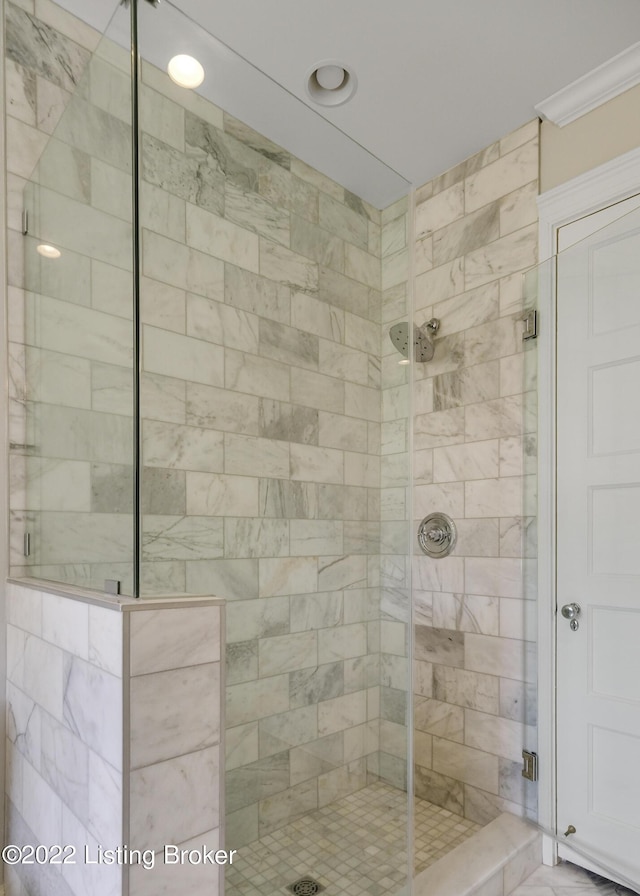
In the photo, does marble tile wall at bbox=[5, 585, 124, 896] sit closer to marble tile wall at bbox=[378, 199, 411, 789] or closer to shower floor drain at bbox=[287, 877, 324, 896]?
shower floor drain at bbox=[287, 877, 324, 896]

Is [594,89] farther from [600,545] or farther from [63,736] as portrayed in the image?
[63,736]

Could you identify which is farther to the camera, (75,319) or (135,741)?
(75,319)

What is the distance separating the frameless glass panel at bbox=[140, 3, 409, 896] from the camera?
1139 mm

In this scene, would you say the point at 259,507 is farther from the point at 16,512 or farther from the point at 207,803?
the point at 16,512

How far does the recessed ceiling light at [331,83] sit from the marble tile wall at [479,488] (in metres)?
0.61

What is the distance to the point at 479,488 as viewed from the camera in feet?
7.16

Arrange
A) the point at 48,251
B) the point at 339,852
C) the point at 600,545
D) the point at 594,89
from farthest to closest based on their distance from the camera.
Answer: the point at 594,89, the point at 600,545, the point at 48,251, the point at 339,852

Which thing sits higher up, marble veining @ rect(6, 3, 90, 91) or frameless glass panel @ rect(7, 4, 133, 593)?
marble veining @ rect(6, 3, 90, 91)

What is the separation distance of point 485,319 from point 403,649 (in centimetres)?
131

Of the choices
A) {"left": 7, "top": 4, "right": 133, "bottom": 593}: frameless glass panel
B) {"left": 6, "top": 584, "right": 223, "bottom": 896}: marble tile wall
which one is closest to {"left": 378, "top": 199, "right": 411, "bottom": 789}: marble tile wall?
{"left": 6, "top": 584, "right": 223, "bottom": 896}: marble tile wall

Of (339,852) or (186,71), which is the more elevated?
(186,71)

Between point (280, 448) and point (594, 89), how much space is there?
166 cm

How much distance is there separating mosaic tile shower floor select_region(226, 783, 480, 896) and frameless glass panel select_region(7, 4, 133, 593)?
637 millimetres

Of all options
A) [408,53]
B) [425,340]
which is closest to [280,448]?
[425,340]
